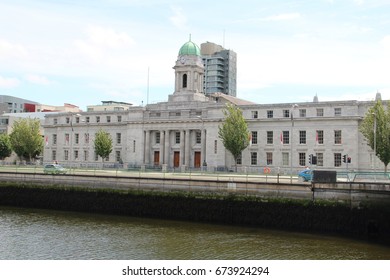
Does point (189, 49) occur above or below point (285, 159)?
above

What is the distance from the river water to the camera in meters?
26.5

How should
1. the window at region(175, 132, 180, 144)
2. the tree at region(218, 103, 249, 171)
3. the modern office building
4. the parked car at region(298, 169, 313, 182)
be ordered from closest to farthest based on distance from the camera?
1. the parked car at region(298, 169, 313, 182)
2. the tree at region(218, 103, 249, 171)
3. the window at region(175, 132, 180, 144)
4. the modern office building

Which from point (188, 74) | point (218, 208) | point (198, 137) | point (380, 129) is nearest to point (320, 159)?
point (380, 129)

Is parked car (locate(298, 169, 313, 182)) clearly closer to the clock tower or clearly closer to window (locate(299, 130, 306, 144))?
window (locate(299, 130, 306, 144))

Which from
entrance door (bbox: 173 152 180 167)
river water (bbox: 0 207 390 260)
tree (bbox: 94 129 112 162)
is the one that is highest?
tree (bbox: 94 129 112 162)

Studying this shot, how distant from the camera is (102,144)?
80.6 meters

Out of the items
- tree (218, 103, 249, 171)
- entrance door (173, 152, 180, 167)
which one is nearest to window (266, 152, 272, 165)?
tree (218, 103, 249, 171)

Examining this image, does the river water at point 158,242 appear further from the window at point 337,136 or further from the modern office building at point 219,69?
the modern office building at point 219,69

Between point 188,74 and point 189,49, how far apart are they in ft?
15.4

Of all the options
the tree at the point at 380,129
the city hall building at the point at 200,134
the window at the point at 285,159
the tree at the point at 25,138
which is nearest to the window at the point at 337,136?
the city hall building at the point at 200,134

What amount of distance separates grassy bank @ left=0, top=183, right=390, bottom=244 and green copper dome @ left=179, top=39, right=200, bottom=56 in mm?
44282

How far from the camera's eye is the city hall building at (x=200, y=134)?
66.4 m

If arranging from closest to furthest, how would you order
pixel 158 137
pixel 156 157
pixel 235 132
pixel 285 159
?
1. pixel 235 132
2. pixel 285 159
3. pixel 156 157
4. pixel 158 137

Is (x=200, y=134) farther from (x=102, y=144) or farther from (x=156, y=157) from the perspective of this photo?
(x=102, y=144)
